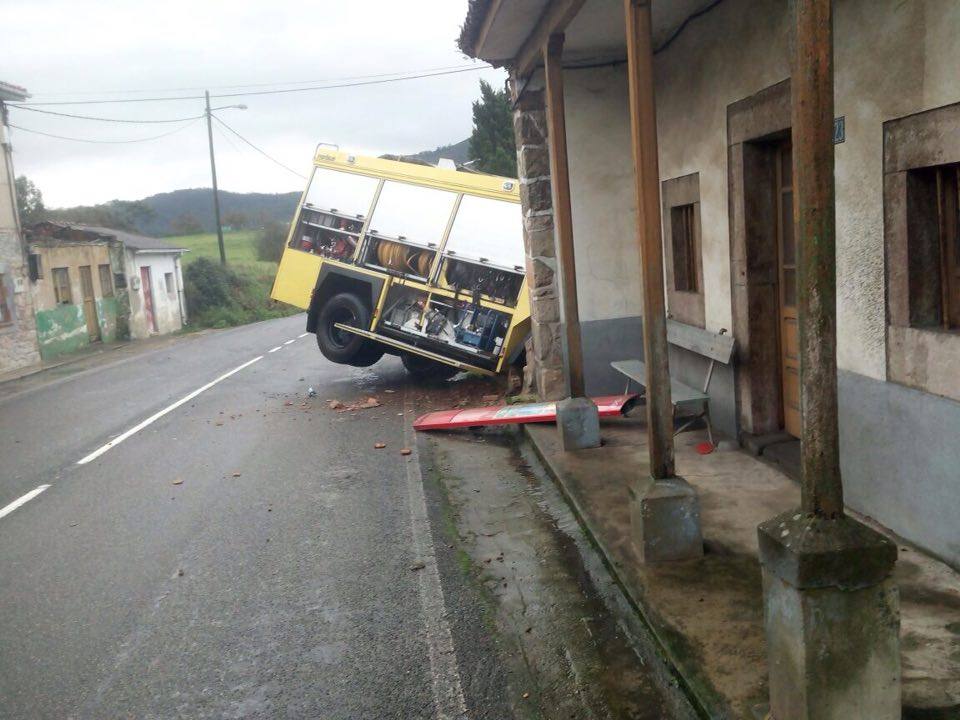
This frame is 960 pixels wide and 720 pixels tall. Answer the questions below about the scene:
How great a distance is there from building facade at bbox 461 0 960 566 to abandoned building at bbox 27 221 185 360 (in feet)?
61.9

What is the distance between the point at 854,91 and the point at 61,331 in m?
24.3

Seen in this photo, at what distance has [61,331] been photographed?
997 inches

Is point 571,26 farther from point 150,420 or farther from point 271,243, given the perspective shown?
point 271,243

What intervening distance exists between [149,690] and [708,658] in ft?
8.53

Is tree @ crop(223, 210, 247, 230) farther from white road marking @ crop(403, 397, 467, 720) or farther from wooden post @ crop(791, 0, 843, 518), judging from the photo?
wooden post @ crop(791, 0, 843, 518)

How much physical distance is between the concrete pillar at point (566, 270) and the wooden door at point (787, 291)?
1.67 metres

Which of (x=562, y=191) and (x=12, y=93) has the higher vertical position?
(x=12, y=93)

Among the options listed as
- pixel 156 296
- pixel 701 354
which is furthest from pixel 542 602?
pixel 156 296

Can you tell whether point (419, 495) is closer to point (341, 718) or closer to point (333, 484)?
point (333, 484)

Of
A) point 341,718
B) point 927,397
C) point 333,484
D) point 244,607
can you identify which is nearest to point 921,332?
point 927,397

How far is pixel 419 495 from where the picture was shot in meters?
7.59

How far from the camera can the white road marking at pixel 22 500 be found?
7.64 meters

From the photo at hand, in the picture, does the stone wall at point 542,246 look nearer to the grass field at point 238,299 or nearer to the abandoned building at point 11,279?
the abandoned building at point 11,279

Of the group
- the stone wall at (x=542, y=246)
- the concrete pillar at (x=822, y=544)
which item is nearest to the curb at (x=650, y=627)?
the concrete pillar at (x=822, y=544)
